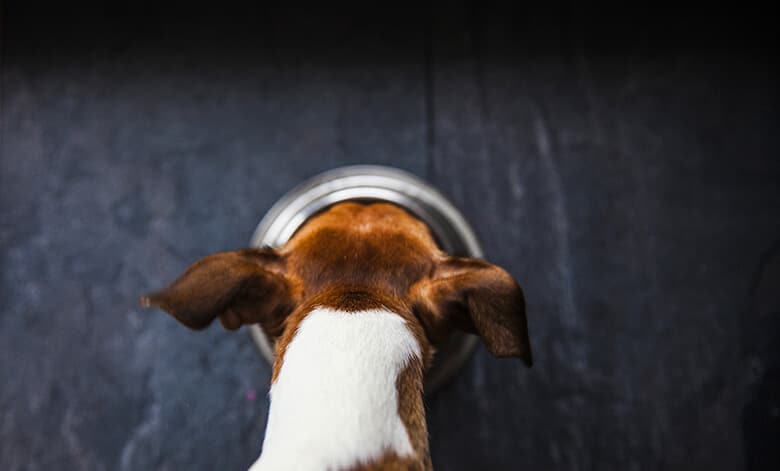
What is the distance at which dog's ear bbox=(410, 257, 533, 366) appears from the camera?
0.86 metres

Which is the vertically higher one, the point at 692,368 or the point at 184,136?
the point at 184,136

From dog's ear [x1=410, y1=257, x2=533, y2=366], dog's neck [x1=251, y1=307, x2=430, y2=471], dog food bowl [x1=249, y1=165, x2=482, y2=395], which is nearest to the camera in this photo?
dog's neck [x1=251, y1=307, x2=430, y2=471]

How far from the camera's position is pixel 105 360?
1340 millimetres

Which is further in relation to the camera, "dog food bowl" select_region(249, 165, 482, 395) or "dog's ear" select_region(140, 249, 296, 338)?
"dog food bowl" select_region(249, 165, 482, 395)

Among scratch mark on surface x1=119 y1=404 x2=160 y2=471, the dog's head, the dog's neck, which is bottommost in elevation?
scratch mark on surface x1=119 y1=404 x2=160 y2=471

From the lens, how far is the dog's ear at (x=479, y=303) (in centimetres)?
86

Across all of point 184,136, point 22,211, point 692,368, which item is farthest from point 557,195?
point 22,211

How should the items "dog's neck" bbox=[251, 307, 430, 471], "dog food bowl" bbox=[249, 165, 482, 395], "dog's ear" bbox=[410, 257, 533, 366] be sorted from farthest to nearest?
"dog food bowl" bbox=[249, 165, 482, 395]
"dog's ear" bbox=[410, 257, 533, 366]
"dog's neck" bbox=[251, 307, 430, 471]

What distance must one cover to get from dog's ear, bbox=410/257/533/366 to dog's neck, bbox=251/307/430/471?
0.08 meters

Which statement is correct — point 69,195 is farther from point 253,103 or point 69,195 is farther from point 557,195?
Answer: point 557,195

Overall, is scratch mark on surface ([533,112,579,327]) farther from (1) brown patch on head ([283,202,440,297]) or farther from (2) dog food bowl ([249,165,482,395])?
(1) brown patch on head ([283,202,440,297])

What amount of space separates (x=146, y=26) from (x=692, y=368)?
1.36m

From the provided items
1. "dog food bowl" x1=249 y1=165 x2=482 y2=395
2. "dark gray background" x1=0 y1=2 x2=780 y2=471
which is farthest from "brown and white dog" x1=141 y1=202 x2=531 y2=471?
"dark gray background" x1=0 y1=2 x2=780 y2=471

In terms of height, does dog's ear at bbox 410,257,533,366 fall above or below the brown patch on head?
below
